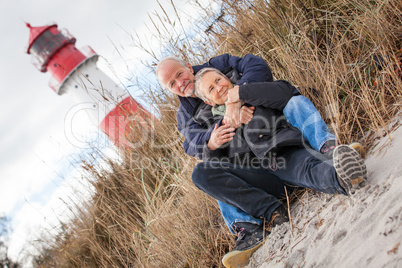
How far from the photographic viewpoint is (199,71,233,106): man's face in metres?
1.84

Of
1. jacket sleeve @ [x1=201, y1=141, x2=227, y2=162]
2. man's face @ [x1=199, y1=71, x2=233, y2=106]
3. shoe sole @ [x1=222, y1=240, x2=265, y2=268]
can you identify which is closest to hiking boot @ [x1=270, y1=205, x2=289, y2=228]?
shoe sole @ [x1=222, y1=240, x2=265, y2=268]

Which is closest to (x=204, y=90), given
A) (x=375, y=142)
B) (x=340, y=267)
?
(x=375, y=142)

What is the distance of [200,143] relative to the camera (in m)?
1.93

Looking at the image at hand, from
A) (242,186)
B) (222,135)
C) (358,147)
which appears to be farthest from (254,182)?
(358,147)

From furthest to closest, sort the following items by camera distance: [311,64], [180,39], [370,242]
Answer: [180,39]
[311,64]
[370,242]

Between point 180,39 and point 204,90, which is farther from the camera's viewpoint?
point 180,39

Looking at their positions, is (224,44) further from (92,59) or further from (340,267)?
(92,59)

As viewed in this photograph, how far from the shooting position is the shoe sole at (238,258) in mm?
1735

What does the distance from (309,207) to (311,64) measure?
1.08 meters

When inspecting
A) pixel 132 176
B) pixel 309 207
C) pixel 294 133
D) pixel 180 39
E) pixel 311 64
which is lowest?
pixel 309 207

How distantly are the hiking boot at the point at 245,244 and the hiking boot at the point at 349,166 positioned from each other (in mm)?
637

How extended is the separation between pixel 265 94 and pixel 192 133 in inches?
23.4

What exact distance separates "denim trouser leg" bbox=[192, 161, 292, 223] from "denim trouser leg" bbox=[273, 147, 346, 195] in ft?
0.33

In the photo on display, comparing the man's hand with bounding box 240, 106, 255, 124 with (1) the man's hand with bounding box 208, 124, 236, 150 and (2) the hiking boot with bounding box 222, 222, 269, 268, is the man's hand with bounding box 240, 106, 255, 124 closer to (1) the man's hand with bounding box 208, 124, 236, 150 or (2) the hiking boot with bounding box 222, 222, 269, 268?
(1) the man's hand with bounding box 208, 124, 236, 150
